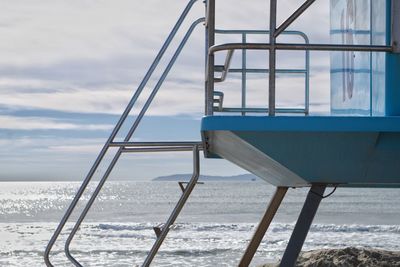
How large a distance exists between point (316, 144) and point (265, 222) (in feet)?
9.09

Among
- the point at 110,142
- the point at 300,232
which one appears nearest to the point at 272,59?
the point at 110,142

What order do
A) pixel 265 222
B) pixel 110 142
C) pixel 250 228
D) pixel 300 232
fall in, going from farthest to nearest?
pixel 250 228 → pixel 265 222 → pixel 300 232 → pixel 110 142

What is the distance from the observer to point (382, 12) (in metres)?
5.17

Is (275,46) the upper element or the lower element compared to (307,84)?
upper

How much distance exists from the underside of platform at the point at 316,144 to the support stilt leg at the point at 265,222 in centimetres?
182

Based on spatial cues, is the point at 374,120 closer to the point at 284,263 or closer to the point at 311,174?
the point at 311,174

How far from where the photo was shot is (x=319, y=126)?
4762mm

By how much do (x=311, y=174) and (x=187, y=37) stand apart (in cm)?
183

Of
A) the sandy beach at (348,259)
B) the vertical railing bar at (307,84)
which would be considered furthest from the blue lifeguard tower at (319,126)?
the sandy beach at (348,259)

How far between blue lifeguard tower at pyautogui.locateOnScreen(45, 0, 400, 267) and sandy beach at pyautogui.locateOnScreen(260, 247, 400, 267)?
9.89 m

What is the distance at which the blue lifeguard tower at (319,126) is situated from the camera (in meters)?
4.81

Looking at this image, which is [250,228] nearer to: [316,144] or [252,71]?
[252,71]

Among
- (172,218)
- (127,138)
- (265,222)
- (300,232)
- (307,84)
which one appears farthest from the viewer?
(265,222)

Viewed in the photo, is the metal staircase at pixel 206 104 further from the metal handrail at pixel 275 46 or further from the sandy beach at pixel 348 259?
the sandy beach at pixel 348 259
